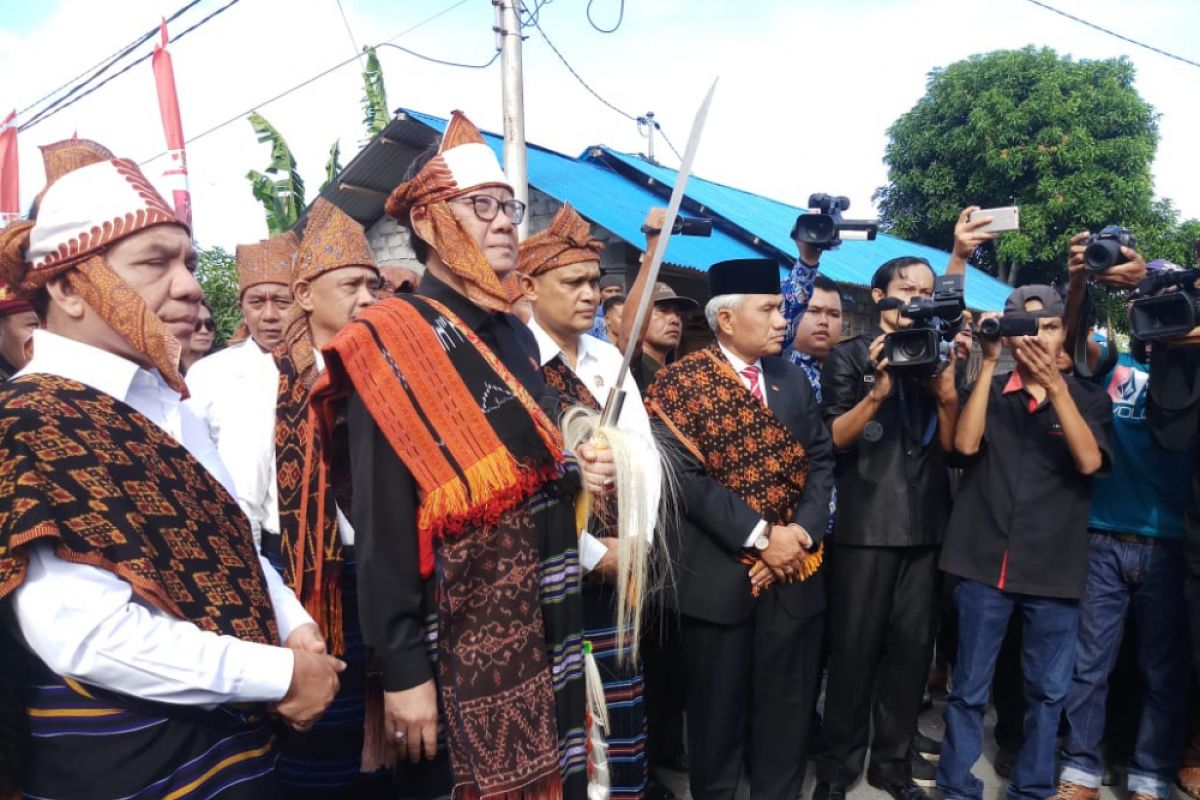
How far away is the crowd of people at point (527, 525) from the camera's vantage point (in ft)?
4.81

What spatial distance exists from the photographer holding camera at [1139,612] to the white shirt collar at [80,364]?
321 centimetres

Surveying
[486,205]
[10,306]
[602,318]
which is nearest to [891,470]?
[602,318]

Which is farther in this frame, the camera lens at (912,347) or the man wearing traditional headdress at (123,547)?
the camera lens at (912,347)

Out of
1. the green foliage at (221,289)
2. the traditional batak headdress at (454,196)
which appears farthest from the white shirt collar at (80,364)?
the green foliage at (221,289)

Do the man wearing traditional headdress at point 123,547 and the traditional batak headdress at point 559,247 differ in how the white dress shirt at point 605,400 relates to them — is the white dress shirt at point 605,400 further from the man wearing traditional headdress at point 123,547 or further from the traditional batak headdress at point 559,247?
the man wearing traditional headdress at point 123,547

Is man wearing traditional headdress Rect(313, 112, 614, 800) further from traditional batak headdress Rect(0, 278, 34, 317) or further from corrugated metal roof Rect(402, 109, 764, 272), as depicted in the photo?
corrugated metal roof Rect(402, 109, 764, 272)

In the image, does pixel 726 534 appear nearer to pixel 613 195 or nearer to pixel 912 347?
pixel 912 347

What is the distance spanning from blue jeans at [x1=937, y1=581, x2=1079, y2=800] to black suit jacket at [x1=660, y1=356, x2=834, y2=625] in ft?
1.88

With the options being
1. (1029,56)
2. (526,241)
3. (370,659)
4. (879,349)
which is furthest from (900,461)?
(1029,56)

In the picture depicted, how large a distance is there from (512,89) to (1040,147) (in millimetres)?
15670

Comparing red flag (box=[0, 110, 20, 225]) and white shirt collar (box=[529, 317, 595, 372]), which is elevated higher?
red flag (box=[0, 110, 20, 225])

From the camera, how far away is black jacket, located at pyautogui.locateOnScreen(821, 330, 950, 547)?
3.36m

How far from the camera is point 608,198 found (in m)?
9.18

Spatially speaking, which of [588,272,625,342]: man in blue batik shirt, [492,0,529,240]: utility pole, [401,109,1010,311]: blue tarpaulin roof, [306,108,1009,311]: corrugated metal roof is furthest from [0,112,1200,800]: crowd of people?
[306,108,1009,311]: corrugated metal roof
